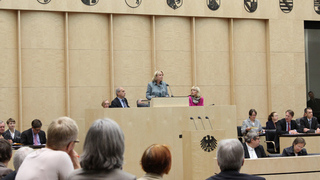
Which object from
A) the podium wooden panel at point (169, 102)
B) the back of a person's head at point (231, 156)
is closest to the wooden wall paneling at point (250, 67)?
the podium wooden panel at point (169, 102)

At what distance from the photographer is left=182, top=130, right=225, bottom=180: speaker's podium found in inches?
323

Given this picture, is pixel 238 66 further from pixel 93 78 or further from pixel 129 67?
pixel 93 78

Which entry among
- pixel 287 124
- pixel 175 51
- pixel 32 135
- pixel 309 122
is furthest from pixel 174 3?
pixel 32 135

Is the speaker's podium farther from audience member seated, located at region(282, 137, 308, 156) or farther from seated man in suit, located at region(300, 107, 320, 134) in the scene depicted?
seated man in suit, located at region(300, 107, 320, 134)

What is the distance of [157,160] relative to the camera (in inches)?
→ 108

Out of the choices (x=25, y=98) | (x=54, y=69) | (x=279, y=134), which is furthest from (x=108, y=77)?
(x=279, y=134)

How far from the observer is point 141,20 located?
41.7ft

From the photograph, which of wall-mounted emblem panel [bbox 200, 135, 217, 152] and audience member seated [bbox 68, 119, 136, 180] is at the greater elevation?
audience member seated [bbox 68, 119, 136, 180]

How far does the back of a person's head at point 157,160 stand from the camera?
2.73m

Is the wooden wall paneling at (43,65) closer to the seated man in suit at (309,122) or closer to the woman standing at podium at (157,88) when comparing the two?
the woman standing at podium at (157,88)

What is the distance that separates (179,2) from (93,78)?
3100 mm

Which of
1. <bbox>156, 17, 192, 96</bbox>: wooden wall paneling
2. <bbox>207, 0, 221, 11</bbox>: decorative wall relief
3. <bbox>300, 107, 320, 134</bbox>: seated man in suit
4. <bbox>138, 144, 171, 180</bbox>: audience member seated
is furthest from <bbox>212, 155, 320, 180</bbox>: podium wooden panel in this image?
<bbox>207, 0, 221, 11</bbox>: decorative wall relief

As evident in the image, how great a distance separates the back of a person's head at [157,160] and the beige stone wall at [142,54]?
8.19m

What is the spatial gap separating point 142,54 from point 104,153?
1050 cm
